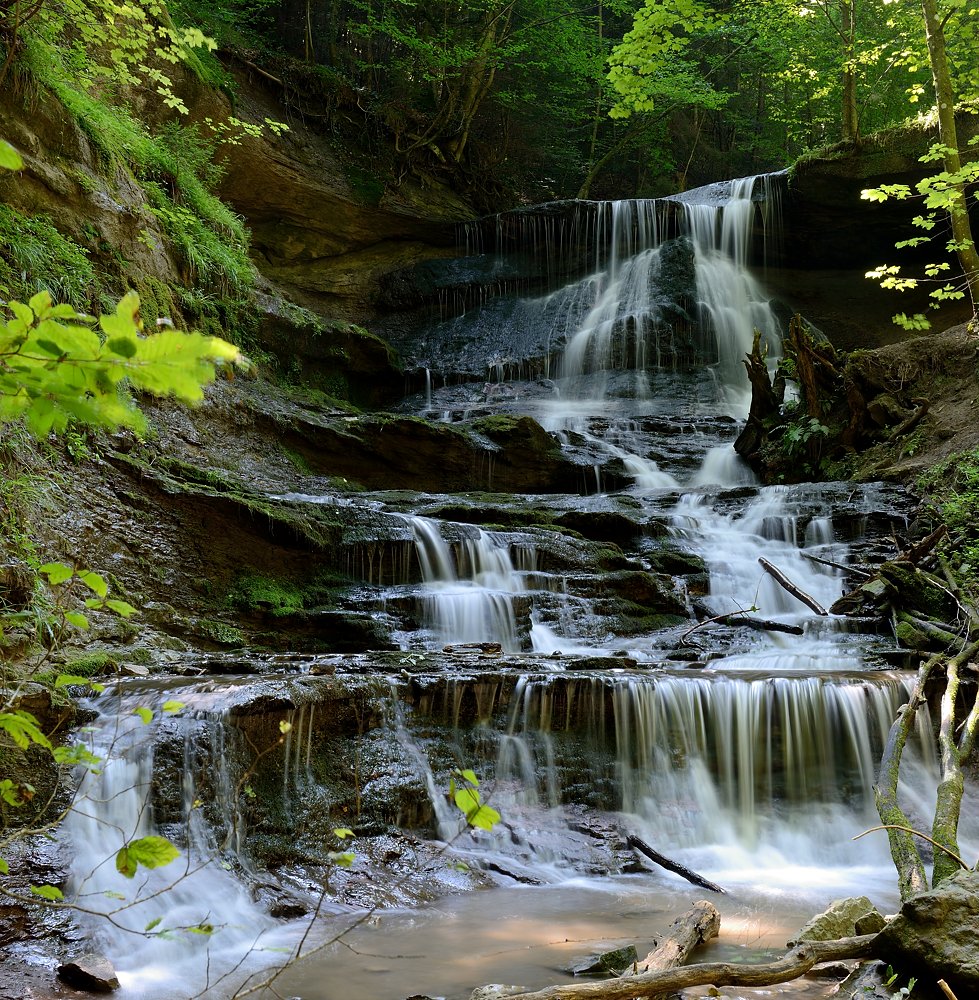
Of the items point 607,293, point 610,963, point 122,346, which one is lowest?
point 610,963

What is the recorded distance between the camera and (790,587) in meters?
8.84

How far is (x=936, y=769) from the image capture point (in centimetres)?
613

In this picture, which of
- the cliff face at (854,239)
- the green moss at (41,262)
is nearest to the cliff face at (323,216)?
the cliff face at (854,239)

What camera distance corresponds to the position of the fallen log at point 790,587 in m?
8.49

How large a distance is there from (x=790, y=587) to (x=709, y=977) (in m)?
6.65

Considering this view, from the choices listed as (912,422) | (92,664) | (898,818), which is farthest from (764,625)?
(92,664)

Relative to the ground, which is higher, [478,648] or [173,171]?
[173,171]

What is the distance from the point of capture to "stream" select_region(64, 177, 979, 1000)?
402 cm

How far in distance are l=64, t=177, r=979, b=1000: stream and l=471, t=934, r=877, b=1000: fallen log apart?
0.61 metres

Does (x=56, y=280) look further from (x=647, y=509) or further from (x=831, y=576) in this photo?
(x=831, y=576)

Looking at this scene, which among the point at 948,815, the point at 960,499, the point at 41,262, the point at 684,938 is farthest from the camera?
the point at 960,499

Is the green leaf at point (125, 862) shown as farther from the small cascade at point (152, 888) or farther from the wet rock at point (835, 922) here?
the wet rock at point (835, 922)

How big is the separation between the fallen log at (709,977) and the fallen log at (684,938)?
0.47 meters

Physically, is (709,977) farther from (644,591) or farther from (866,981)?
(644,591)
